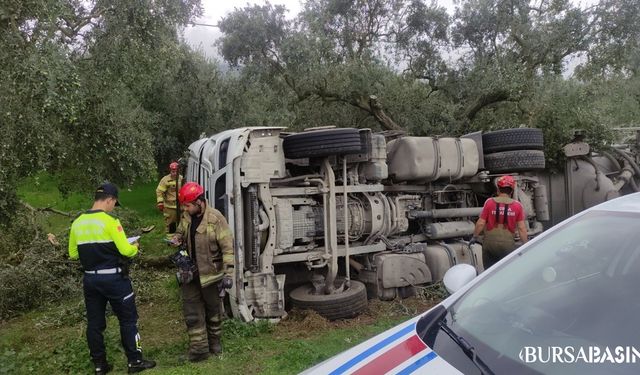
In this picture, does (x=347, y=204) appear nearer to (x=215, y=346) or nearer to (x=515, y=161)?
(x=215, y=346)

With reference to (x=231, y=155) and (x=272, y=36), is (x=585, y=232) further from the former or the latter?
(x=272, y=36)

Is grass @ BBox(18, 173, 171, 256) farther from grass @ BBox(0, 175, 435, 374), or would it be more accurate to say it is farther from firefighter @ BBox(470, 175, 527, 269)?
firefighter @ BBox(470, 175, 527, 269)

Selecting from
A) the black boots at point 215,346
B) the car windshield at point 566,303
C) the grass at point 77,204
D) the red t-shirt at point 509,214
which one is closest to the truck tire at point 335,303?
the black boots at point 215,346

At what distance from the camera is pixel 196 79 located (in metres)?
14.4

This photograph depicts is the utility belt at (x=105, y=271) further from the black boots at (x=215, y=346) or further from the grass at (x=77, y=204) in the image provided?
the grass at (x=77, y=204)

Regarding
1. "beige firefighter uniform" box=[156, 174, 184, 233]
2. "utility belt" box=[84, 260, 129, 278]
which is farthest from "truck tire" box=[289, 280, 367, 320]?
"beige firefighter uniform" box=[156, 174, 184, 233]

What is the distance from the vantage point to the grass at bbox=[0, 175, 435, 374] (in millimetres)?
4648

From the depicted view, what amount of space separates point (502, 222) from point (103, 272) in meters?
3.91

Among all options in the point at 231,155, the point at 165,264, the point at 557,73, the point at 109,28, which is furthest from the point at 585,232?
the point at 557,73

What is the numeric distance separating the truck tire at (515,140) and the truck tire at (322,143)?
2764 mm

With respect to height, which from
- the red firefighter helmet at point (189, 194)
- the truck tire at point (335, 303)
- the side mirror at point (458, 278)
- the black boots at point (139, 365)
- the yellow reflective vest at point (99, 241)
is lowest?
the black boots at point (139, 365)

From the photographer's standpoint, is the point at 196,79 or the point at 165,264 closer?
the point at 165,264

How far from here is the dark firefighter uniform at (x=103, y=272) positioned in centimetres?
438

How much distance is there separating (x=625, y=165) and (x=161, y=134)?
1138cm
